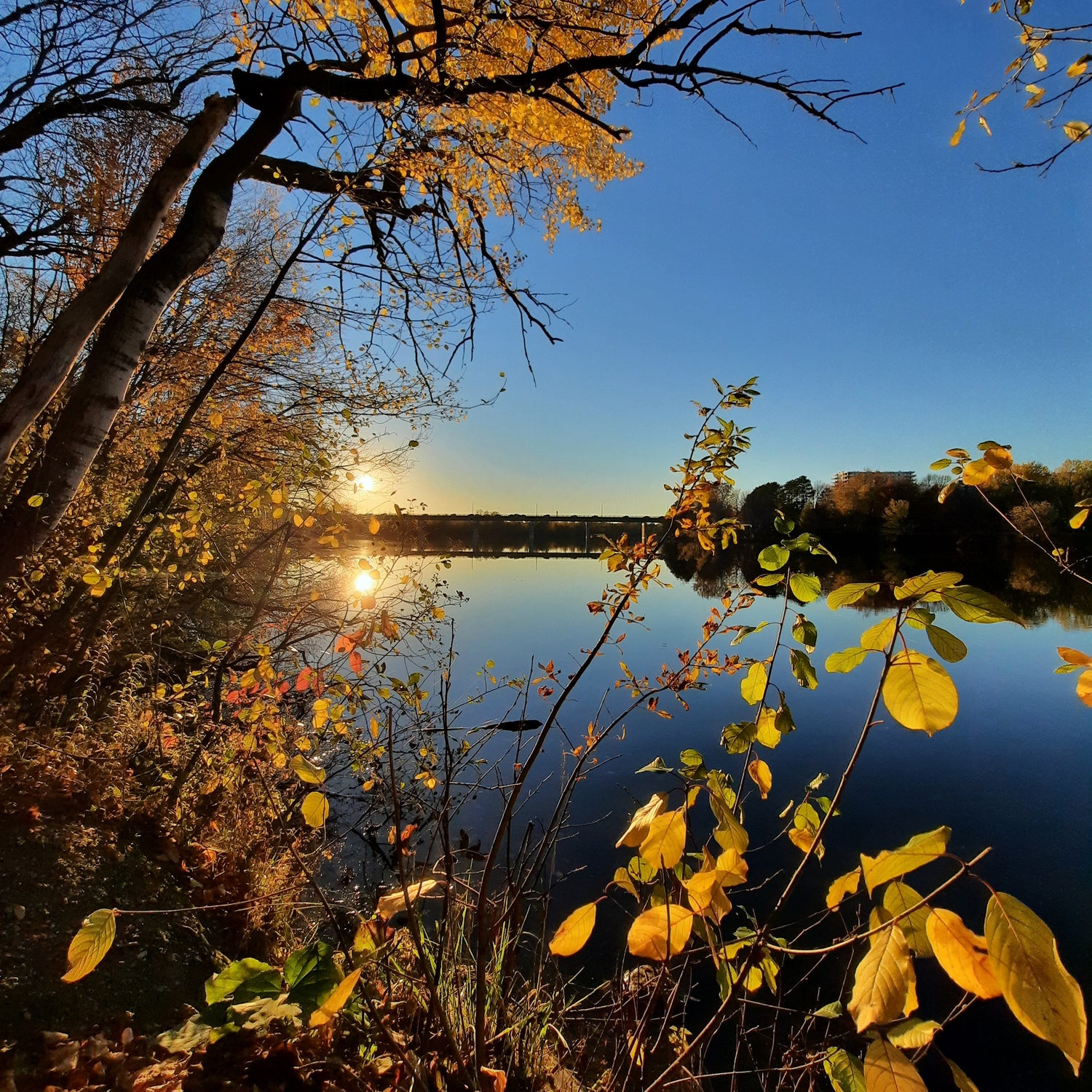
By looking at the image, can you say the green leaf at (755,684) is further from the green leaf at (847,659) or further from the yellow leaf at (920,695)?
the yellow leaf at (920,695)

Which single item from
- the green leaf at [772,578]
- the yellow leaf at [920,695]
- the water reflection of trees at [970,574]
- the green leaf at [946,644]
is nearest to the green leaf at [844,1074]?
the yellow leaf at [920,695]

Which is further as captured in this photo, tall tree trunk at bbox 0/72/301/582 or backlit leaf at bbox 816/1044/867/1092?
tall tree trunk at bbox 0/72/301/582

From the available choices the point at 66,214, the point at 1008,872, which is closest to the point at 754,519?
the point at 1008,872

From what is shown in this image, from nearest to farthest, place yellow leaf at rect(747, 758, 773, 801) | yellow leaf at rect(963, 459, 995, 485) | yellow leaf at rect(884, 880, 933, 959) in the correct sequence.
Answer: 1. yellow leaf at rect(884, 880, 933, 959)
2. yellow leaf at rect(963, 459, 995, 485)
3. yellow leaf at rect(747, 758, 773, 801)

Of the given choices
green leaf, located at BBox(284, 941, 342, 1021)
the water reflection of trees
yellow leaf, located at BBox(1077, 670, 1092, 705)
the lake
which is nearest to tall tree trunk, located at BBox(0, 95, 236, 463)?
green leaf, located at BBox(284, 941, 342, 1021)

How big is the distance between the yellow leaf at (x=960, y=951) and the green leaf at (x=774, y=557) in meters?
0.60

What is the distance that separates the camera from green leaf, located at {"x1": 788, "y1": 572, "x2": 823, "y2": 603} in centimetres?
114

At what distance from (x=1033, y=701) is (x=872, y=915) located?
49.8ft

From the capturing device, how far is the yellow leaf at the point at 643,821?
907mm

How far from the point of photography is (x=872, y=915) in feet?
2.61

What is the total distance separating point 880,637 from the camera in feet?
2.93

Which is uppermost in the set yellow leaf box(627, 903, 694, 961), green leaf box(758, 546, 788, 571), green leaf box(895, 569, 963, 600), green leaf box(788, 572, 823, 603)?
green leaf box(758, 546, 788, 571)

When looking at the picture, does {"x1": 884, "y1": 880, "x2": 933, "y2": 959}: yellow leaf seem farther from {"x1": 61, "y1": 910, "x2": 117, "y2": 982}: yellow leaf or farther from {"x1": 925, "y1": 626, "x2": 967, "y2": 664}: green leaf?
{"x1": 61, "y1": 910, "x2": 117, "y2": 982}: yellow leaf

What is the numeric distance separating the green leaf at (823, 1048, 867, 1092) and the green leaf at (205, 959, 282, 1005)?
120cm
